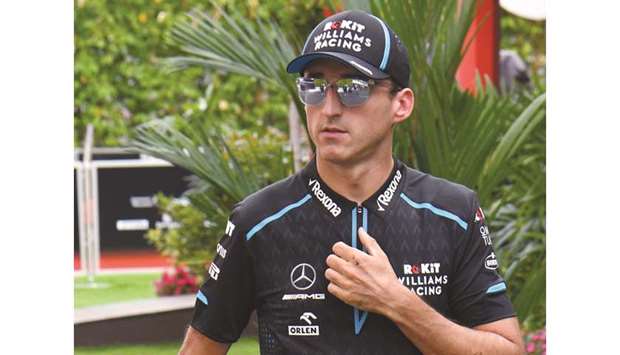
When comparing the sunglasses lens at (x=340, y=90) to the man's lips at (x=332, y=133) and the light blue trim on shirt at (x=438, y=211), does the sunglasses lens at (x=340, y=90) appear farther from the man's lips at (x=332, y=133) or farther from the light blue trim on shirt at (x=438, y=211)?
the light blue trim on shirt at (x=438, y=211)

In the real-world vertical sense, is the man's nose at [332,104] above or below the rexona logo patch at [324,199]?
above

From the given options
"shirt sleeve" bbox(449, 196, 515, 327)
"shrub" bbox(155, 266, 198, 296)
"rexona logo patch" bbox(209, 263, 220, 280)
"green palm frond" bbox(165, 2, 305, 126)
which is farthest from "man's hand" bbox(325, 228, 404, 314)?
"shrub" bbox(155, 266, 198, 296)

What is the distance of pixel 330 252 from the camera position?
2.65 m

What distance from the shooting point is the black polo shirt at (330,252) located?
2.61m

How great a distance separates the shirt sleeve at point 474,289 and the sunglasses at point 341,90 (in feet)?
1.38

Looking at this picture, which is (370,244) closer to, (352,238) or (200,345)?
(352,238)

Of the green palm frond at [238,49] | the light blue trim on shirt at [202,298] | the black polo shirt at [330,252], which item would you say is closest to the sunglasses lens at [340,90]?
the black polo shirt at [330,252]

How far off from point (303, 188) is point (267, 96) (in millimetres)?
13790

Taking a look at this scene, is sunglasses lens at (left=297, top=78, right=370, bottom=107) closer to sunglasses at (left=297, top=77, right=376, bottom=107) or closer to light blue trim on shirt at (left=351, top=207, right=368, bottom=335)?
sunglasses at (left=297, top=77, right=376, bottom=107)

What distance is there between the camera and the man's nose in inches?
102

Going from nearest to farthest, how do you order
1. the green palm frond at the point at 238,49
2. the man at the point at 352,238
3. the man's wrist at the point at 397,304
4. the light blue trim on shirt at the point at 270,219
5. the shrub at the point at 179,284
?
1. the man's wrist at the point at 397,304
2. the man at the point at 352,238
3. the light blue trim on shirt at the point at 270,219
4. the green palm frond at the point at 238,49
5. the shrub at the point at 179,284

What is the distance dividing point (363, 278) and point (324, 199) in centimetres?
28

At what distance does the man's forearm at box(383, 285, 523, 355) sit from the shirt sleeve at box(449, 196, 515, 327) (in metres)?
0.09
